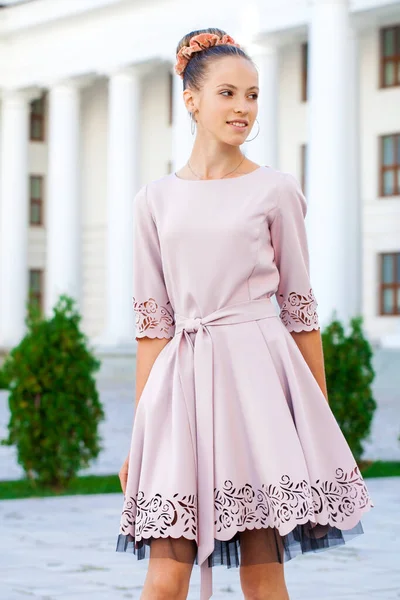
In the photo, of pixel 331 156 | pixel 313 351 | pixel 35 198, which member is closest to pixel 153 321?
pixel 313 351

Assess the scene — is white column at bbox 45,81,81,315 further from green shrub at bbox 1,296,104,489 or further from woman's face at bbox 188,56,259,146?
woman's face at bbox 188,56,259,146

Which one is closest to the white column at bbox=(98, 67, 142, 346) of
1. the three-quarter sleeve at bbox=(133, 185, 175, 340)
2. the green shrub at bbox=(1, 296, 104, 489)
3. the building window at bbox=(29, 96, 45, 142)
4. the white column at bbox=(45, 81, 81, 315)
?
the white column at bbox=(45, 81, 81, 315)

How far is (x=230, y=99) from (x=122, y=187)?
3177cm

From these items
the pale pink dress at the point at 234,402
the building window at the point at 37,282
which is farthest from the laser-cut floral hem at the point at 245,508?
the building window at the point at 37,282

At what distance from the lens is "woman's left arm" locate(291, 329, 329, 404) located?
3537mm

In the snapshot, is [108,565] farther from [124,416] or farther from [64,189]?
[64,189]

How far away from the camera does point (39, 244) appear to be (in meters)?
41.7

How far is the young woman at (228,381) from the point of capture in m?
3.31

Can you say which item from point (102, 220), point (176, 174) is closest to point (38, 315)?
point (176, 174)

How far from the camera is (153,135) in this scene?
39.5 meters

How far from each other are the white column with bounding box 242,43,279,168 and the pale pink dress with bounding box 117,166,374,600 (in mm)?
27033

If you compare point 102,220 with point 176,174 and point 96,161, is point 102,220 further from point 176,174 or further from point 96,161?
point 176,174

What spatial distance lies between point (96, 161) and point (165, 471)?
38562 mm

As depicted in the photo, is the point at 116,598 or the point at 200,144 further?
the point at 116,598
